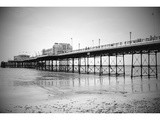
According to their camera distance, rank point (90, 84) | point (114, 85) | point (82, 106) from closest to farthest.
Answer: point (82, 106), point (114, 85), point (90, 84)

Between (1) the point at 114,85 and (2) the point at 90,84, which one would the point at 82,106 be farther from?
(2) the point at 90,84

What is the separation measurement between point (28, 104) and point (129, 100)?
17.2 feet

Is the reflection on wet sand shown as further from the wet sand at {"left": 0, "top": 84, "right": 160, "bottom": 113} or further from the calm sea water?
the wet sand at {"left": 0, "top": 84, "right": 160, "bottom": 113}

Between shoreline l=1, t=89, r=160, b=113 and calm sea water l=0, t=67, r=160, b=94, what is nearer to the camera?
shoreline l=1, t=89, r=160, b=113

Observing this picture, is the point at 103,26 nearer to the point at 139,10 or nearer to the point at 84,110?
the point at 139,10

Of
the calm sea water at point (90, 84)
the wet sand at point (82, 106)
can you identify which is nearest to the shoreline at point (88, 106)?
the wet sand at point (82, 106)

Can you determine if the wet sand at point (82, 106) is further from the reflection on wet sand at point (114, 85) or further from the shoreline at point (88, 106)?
the reflection on wet sand at point (114, 85)

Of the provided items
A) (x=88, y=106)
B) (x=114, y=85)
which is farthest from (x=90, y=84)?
(x=88, y=106)

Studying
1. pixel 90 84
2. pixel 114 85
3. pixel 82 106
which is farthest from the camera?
pixel 90 84

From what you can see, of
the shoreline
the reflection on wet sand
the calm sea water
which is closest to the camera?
the shoreline

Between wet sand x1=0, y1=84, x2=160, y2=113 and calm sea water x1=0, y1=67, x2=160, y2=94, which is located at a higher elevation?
calm sea water x1=0, y1=67, x2=160, y2=94

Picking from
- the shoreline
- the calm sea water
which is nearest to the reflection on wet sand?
the calm sea water

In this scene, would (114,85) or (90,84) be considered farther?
(90,84)
